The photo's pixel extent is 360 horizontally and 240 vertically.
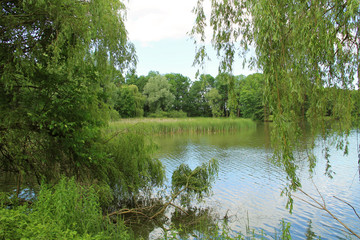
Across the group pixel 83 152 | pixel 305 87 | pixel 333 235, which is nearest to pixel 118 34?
pixel 83 152

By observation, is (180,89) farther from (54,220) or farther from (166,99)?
(54,220)

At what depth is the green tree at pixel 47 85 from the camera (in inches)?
164

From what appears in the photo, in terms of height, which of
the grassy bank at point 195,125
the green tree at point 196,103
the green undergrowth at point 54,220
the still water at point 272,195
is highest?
the green tree at point 196,103

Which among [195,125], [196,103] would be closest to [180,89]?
[196,103]

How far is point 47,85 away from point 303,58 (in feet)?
12.4

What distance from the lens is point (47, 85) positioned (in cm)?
444

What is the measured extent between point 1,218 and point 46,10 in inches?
115

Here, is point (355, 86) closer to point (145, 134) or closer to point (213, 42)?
point (213, 42)

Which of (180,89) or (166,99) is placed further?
(180,89)

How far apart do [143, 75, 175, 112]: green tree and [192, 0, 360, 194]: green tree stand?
36.7m

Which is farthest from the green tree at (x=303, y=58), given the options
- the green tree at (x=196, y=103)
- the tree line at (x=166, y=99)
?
the green tree at (x=196, y=103)

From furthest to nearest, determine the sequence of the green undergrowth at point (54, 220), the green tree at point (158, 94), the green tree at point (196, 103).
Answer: the green tree at point (196, 103) < the green tree at point (158, 94) < the green undergrowth at point (54, 220)

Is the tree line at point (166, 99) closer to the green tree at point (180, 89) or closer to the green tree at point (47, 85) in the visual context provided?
the green tree at point (180, 89)

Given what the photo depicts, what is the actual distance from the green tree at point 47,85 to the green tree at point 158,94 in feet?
115
